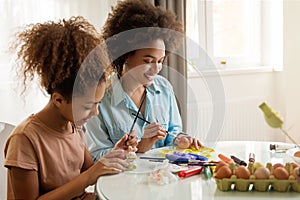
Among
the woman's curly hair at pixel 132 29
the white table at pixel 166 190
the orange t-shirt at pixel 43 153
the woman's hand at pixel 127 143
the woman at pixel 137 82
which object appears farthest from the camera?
the woman's curly hair at pixel 132 29

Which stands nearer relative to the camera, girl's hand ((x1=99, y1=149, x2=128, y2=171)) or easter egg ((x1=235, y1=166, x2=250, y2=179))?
easter egg ((x1=235, y1=166, x2=250, y2=179))

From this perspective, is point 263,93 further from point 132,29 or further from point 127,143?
point 127,143

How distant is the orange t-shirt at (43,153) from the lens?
1318mm

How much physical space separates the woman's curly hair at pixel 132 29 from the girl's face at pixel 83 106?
19.8 inches

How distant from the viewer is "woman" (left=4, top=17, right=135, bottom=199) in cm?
133

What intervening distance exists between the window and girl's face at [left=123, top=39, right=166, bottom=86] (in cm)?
146

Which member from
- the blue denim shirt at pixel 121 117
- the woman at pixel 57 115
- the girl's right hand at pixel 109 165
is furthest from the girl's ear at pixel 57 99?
the blue denim shirt at pixel 121 117

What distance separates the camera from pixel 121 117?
1.80 m

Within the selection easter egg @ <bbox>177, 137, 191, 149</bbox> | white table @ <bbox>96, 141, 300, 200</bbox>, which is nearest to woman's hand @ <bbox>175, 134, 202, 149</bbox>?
easter egg @ <bbox>177, 137, 191, 149</bbox>

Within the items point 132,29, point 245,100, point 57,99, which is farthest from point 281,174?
point 245,100

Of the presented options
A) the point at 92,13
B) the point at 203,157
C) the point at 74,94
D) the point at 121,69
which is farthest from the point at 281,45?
the point at 74,94

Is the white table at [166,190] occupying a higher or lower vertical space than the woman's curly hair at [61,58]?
lower

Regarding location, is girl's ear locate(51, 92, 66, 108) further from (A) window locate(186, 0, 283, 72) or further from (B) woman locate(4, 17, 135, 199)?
(A) window locate(186, 0, 283, 72)

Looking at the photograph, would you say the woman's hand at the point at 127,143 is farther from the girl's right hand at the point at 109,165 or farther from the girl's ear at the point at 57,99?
the girl's ear at the point at 57,99
